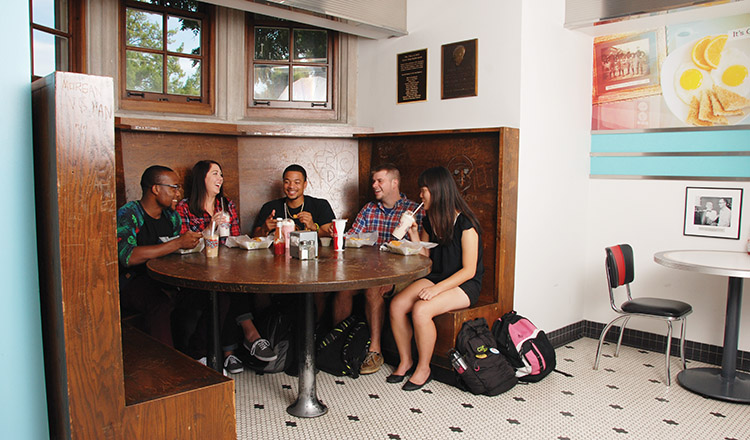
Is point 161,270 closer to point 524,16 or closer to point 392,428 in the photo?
point 392,428

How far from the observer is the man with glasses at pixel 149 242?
11.6ft

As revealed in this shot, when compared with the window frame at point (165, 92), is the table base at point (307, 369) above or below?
below

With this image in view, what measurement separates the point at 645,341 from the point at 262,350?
3.04 m

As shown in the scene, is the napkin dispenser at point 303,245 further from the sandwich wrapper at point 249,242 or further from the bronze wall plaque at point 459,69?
the bronze wall plaque at point 459,69

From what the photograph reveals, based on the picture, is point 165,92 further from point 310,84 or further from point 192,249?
point 192,249

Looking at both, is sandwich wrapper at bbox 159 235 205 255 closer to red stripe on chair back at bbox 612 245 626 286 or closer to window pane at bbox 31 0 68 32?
window pane at bbox 31 0 68 32

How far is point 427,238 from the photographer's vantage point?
4.23m

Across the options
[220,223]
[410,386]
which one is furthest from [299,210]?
[410,386]

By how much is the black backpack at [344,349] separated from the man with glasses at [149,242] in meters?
1.03

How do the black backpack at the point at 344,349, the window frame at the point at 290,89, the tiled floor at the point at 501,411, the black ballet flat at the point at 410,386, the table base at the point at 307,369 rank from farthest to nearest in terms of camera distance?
the window frame at the point at 290,89 → the black backpack at the point at 344,349 → the black ballet flat at the point at 410,386 → the table base at the point at 307,369 → the tiled floor at the point at 501,411

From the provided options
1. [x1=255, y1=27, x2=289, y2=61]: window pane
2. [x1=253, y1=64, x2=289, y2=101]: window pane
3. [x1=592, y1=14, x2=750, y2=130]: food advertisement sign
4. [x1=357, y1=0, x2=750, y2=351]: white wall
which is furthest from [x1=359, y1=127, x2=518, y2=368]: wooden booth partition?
[x1=255, y1=27, x2=289, y2=61]: window pane

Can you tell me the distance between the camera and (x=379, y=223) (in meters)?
4.60

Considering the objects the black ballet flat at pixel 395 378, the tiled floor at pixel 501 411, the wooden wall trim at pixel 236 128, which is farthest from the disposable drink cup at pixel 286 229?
the wooden wall trim at pixel 236 128

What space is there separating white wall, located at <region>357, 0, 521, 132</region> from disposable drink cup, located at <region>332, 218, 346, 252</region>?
1496 mm
